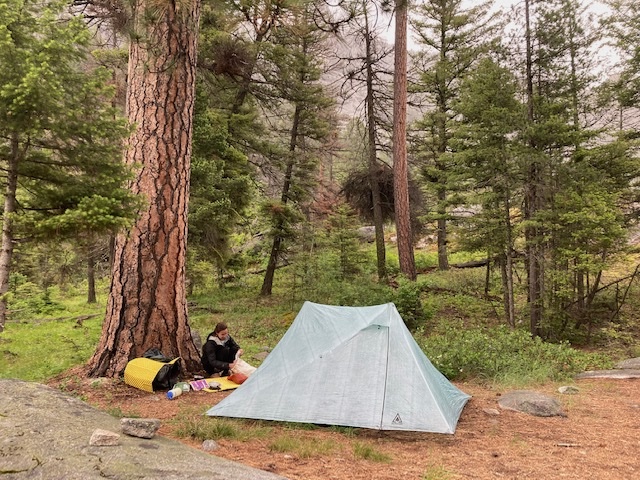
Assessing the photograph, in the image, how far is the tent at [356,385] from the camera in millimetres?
4742

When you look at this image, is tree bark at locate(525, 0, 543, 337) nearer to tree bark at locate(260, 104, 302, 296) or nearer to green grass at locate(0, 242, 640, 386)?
green grass at locate(0, 242, 640, 386)

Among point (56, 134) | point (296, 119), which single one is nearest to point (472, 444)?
point (56, 134)

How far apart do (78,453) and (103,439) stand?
0.70 feet

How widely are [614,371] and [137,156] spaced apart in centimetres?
895

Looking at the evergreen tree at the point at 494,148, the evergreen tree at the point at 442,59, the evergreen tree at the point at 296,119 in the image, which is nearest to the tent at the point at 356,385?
the evergreen tree at the point at 494,148

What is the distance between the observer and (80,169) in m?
5.28

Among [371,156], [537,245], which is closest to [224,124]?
[371,156]

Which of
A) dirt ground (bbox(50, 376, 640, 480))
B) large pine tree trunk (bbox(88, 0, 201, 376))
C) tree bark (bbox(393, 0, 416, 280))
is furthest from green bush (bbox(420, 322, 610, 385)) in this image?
large pine tree trunk (bbox(88, 0, 201, 376))

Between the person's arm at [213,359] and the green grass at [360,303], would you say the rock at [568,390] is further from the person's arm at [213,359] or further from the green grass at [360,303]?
the person's arm at [213,359]

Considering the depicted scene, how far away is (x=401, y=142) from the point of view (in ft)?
40.6

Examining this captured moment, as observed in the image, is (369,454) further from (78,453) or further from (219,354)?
(219,354)

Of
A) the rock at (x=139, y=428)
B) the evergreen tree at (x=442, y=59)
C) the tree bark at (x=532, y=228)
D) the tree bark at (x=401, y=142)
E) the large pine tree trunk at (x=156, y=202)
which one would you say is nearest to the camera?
the rock at (x=139, y=428)

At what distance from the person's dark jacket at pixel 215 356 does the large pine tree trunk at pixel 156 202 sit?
23 cm

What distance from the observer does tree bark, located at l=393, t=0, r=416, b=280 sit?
479 inches
